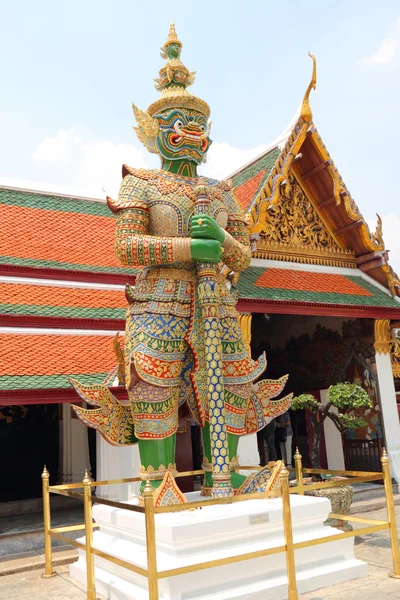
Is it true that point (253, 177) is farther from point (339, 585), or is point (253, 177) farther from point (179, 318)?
point (339, 585)

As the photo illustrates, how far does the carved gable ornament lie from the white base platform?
4.83m

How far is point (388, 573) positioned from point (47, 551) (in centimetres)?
281

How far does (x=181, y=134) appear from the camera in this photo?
471 centimetres

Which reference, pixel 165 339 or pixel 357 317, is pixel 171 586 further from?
pixel 357 317

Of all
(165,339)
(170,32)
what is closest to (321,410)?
(165,339)

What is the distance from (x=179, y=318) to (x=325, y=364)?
616 cm

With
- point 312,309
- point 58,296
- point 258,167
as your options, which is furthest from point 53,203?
point 312,309

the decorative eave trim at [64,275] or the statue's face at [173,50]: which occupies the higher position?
the statue's face at [173,50]

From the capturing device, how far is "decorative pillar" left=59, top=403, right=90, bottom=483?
30.6 ft

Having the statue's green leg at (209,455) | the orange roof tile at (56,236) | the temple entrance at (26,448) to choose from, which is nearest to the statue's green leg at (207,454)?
the statue's green leg at (209,455)

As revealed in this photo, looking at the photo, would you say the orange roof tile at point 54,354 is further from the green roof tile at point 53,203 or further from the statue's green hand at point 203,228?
the green roof tile at point 53,203

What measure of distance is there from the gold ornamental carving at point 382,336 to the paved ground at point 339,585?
3793 millimetres

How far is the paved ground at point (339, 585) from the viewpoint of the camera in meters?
3.72

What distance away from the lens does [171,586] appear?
11.0ft
